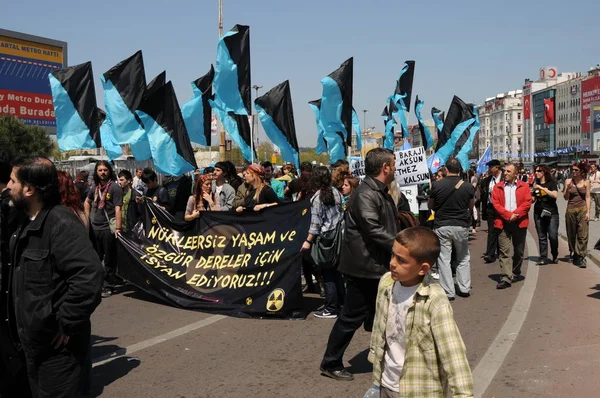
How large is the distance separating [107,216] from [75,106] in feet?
10.6

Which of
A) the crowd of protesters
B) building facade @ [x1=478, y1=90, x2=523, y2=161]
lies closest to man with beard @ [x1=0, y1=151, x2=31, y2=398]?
the crowd of protesters

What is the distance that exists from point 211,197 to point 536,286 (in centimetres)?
461

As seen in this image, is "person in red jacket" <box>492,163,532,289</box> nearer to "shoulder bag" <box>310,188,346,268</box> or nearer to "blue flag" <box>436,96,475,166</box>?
"shoulder bag" <box>310,188,346,268</box>

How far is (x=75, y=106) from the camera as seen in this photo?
1084 centimetres

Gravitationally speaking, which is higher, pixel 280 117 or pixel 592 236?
pixel 280 117

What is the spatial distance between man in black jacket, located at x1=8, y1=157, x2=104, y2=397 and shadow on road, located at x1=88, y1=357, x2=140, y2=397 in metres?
1.52

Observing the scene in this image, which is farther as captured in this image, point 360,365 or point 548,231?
point 548,231

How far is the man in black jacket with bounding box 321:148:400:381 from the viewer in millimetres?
4789

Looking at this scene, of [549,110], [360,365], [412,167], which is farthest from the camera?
[549,110]

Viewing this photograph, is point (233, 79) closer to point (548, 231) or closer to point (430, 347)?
point (548, 231)

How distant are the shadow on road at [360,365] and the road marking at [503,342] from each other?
2.79ft

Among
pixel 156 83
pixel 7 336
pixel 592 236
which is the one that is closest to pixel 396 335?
pixel 7 336

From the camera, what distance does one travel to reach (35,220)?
3.36 meters

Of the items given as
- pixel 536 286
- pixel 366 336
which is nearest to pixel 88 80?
pixel 366 336
